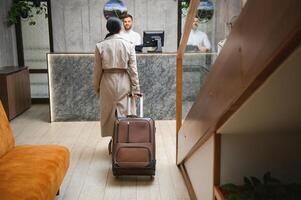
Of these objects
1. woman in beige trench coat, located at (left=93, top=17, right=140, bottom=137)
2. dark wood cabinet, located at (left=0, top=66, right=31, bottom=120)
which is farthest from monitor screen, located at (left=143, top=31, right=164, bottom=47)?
dark wood cabinet, located at (left=0, top=66, right=31, bottom=120)

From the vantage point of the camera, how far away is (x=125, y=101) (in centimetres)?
399

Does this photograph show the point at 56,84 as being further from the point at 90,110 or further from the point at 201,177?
the point at 201,177

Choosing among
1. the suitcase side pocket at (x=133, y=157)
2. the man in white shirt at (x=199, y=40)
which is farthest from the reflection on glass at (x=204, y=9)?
the suitcase side pocket at (x=133, y=157)

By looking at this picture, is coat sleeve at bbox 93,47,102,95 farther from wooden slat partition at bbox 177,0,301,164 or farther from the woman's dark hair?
wooden slat partition at bbox 177,0,301,164

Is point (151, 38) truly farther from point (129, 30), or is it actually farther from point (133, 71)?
point (133, 71)

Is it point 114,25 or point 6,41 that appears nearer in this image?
point 114,25

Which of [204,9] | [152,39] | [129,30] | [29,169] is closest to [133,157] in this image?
[29,169]

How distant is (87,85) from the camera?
17.9 feet

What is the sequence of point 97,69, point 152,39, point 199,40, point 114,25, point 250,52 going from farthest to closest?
point 152,39, point 97,69, point 114,25, point 199,40, point 250,52

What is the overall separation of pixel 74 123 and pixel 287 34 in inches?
189

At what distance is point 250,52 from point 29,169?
1.85m

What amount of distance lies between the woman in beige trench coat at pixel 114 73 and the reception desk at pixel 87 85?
1475 millimetres


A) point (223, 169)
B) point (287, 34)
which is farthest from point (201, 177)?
point (287, 34)

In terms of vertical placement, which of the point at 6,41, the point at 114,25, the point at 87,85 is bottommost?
the point at 87,85
